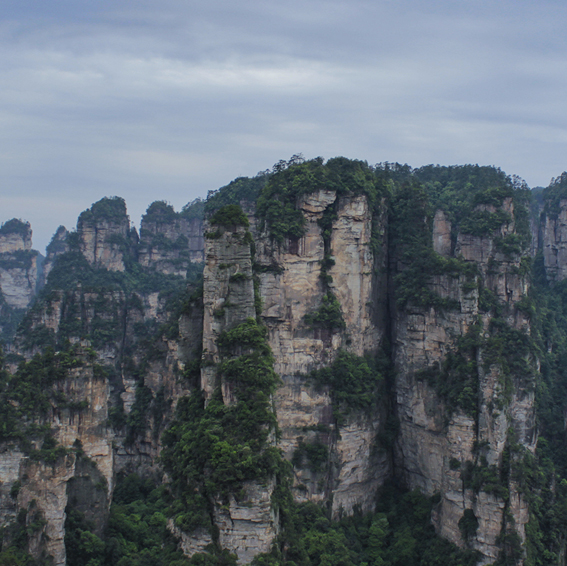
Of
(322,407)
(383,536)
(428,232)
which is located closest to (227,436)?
(322,407)

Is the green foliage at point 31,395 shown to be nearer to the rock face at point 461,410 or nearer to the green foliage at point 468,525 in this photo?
the rock face at point 461,410

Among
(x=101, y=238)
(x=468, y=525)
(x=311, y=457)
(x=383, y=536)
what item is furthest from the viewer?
(x=101, y=238)

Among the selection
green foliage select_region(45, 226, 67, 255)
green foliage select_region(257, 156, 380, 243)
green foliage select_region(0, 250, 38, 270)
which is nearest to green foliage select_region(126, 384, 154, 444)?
green foliage select_region(257, 156, 380, 243)

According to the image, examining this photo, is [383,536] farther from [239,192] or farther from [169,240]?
[169,240]

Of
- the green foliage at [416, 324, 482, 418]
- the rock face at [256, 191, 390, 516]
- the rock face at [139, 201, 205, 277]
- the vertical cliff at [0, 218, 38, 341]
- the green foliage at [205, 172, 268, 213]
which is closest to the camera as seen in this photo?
the green foliage at [416, 324, 482, 418]

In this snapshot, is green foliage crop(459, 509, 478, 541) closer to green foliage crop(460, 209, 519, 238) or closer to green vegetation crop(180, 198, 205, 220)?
green foliage crop(460, 209, 519, 238)

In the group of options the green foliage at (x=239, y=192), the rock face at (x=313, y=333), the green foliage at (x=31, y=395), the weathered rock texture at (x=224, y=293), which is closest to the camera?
the weathered rock texture at (x=224, y=293)

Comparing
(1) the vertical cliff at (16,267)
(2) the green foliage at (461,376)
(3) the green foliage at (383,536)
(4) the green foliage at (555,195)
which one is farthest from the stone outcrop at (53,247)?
(2) the green foliage at (461,376)

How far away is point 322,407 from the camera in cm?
3784

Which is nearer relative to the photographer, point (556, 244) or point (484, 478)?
point (484, 478)

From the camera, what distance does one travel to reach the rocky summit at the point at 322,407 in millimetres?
25922

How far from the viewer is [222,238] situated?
93.0 ft

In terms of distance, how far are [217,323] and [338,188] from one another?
46.1 feet

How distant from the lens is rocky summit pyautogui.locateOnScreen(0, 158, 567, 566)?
25.9m
